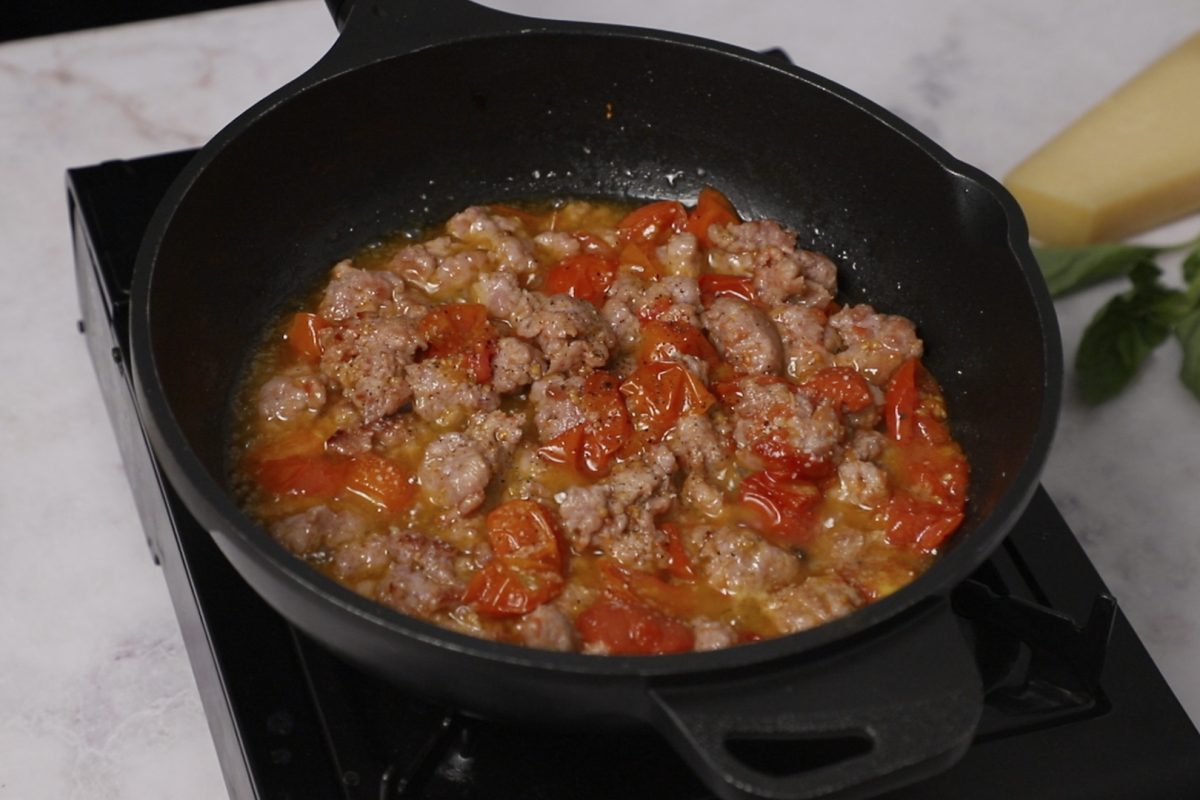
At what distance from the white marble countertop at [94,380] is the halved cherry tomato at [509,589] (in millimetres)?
740

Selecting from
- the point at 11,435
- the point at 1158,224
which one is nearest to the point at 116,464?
the point at 11,435

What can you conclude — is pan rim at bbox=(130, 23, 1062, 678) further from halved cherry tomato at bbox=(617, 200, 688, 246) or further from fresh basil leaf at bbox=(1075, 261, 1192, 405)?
fresh basil leaf at bbox=(1075, 261, 1192, 405)

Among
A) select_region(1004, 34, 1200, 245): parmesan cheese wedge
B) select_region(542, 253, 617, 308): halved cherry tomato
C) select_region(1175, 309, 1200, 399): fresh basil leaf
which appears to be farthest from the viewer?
select_region(1004, 34, 1200, 245): parmesan cheese wedge

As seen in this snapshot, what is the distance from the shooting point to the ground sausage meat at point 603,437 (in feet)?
7.84

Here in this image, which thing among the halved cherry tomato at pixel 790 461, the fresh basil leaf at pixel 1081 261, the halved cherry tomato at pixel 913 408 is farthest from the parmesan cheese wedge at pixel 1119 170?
the halved cherry tomato at pixel 790 461

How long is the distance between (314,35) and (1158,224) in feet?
7.24

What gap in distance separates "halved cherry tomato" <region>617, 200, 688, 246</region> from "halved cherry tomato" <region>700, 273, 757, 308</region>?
0.13 m

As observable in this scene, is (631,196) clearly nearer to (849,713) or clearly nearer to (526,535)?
(526,535)

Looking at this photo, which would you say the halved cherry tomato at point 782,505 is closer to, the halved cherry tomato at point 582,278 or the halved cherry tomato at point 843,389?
the halved cherry tomato at point 843,389

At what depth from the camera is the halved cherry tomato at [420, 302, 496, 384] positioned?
106 inches

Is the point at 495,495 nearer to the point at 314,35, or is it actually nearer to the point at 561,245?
the point at 561,245

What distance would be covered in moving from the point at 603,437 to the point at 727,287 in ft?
1.61

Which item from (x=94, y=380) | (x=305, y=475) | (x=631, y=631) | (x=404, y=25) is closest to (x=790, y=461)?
(x=631, y=631)

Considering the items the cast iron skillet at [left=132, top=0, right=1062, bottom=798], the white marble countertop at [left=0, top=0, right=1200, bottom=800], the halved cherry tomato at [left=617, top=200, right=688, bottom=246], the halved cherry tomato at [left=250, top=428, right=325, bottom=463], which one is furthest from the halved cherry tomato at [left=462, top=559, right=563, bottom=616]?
the halved cherry tomato at [left=617, top=200, right=688, bottom=246]
